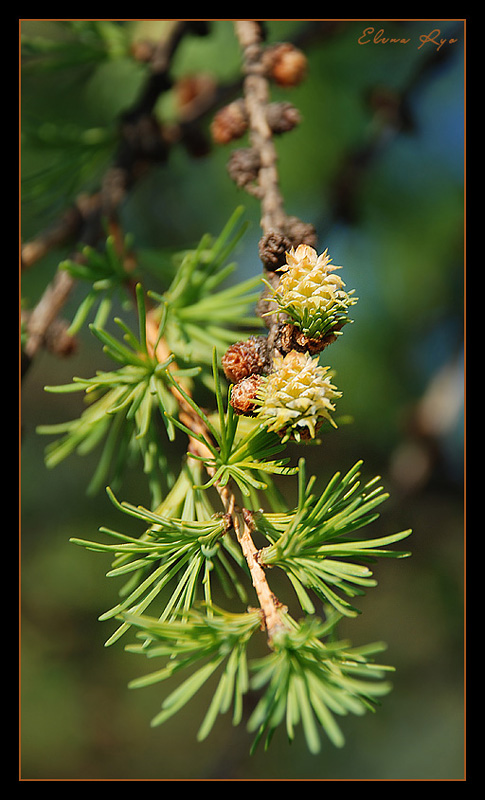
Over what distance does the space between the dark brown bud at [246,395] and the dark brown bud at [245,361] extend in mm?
11

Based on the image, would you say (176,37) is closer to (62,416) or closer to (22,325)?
(22,325)

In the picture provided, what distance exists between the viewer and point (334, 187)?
1.13m

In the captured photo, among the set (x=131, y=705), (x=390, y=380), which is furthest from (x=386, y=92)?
(x=131, y=705)

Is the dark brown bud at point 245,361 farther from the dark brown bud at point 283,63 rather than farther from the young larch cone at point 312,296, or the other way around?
the dark brown bud at point 283,63

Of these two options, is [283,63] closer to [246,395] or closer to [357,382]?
[246,395]

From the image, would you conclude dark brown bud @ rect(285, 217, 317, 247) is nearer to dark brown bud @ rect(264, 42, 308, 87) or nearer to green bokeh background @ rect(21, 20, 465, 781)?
dark brown bud @ rect(264, 42, 308, 87)

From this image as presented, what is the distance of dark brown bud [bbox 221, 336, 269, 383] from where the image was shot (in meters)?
0.42

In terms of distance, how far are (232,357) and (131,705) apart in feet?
4.87

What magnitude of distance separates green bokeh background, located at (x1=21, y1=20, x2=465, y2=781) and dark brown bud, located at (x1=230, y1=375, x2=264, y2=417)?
58 centimetres

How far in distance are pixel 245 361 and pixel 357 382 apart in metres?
0.85

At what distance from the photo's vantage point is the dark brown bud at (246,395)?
405 millimetres
